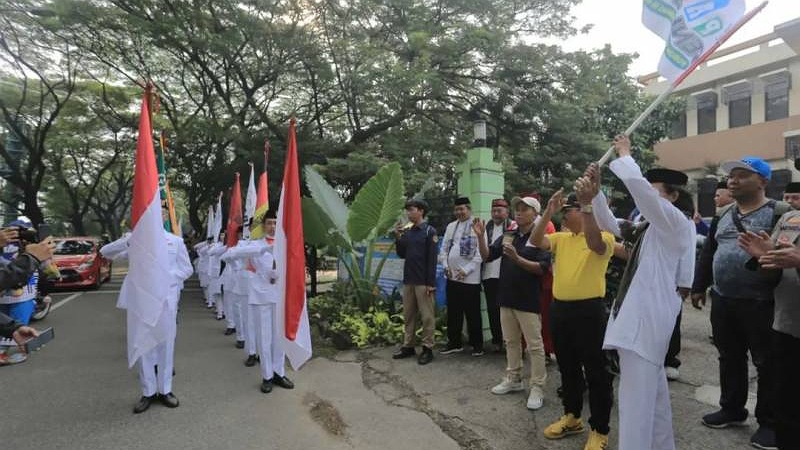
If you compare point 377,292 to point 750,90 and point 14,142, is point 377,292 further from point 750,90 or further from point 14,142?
point 750,90

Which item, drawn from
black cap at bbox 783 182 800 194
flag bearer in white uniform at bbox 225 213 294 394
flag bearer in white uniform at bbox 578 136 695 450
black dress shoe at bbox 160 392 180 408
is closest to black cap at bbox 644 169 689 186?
flag bearer in white uniform at bbox 578 136 695 450

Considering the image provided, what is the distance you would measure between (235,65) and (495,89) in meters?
7.23

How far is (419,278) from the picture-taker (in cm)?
609

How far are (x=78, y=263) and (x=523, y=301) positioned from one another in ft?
47.2

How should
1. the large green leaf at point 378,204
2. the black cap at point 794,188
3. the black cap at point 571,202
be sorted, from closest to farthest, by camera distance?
the black cap at point 794,188
the black cap at point 571,202
the large green leaf at point 378,204

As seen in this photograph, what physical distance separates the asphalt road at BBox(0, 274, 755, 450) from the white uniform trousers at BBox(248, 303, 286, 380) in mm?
263

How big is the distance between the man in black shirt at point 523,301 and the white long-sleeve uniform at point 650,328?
1440 millimetres

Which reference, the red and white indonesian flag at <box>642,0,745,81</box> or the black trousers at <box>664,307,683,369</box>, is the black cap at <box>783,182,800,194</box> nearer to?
the red and white indonesian flag at <box>642,0,745,81</box>

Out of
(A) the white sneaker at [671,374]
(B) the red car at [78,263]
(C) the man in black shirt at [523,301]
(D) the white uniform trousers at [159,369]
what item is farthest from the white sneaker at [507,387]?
(B) the red car at [78,263]

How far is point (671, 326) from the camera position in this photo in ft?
9.52

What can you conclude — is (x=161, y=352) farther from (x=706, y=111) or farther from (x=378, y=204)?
(x=706, y=111)

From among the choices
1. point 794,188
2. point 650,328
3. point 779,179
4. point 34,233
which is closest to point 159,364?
point 34,233

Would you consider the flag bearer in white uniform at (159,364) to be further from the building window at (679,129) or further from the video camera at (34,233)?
the building window at (679,129)

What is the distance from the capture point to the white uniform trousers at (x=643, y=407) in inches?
113
